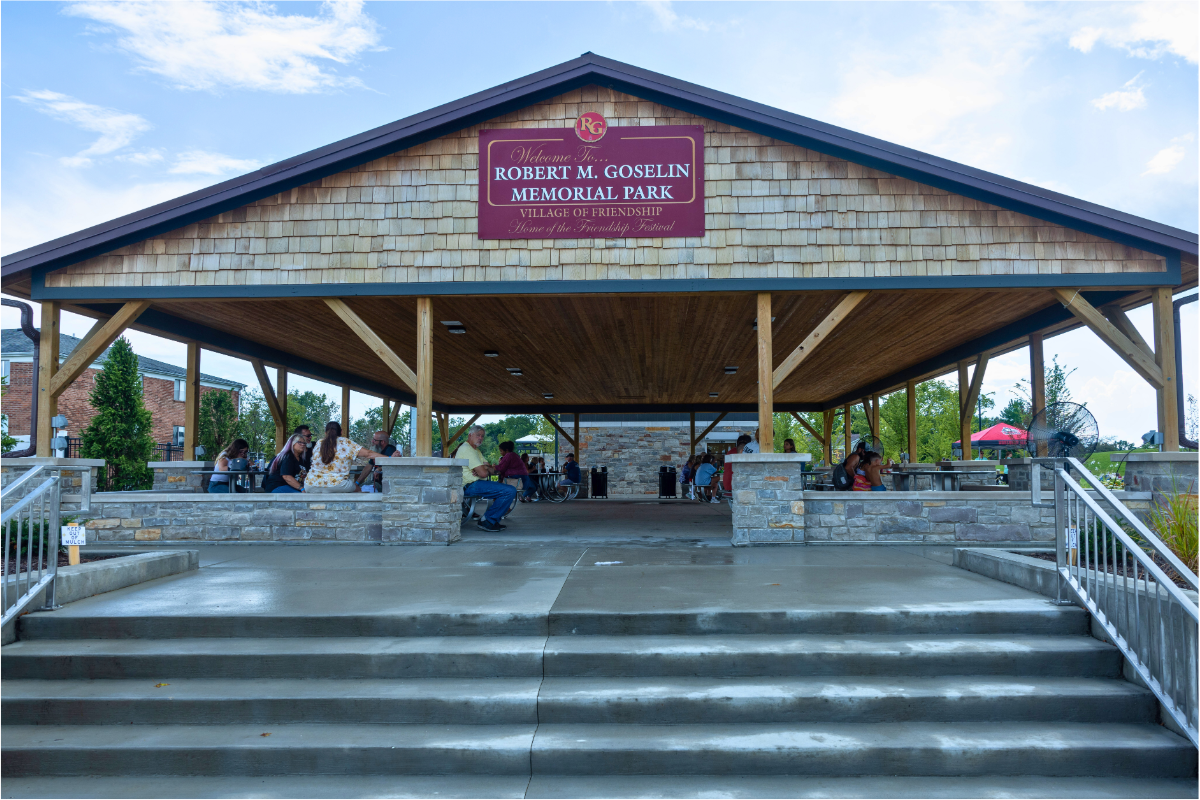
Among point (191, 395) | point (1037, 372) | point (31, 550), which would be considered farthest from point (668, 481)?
point (31, 550)

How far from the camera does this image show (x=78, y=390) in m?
25.5

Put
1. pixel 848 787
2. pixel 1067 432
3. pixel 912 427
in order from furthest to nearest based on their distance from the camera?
pixel 912 427 → pixel 1067 432 → pixel 848 787

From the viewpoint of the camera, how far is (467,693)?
359 centimetres

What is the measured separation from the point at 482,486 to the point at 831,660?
5834 millimetres

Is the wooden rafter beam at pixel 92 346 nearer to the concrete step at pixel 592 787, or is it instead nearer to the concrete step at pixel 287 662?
the concrete step at pixel 287 662

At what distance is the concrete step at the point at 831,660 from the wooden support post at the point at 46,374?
737cm

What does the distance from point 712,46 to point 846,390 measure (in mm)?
12766

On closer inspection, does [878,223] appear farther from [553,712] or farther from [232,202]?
[232,202]

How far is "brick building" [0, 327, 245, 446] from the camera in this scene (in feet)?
80.9

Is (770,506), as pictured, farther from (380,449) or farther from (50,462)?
(50,462)

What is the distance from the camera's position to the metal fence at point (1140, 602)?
10.9ft

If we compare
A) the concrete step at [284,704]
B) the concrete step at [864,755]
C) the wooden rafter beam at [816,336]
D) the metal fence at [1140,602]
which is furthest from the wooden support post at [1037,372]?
the concrete step at [284,704]

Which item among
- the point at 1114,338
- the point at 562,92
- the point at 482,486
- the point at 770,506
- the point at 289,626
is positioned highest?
the point at 562,92

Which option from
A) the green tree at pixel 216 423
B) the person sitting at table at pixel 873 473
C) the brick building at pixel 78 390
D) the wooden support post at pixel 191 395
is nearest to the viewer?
the person sitting at table at pixel 873 473
